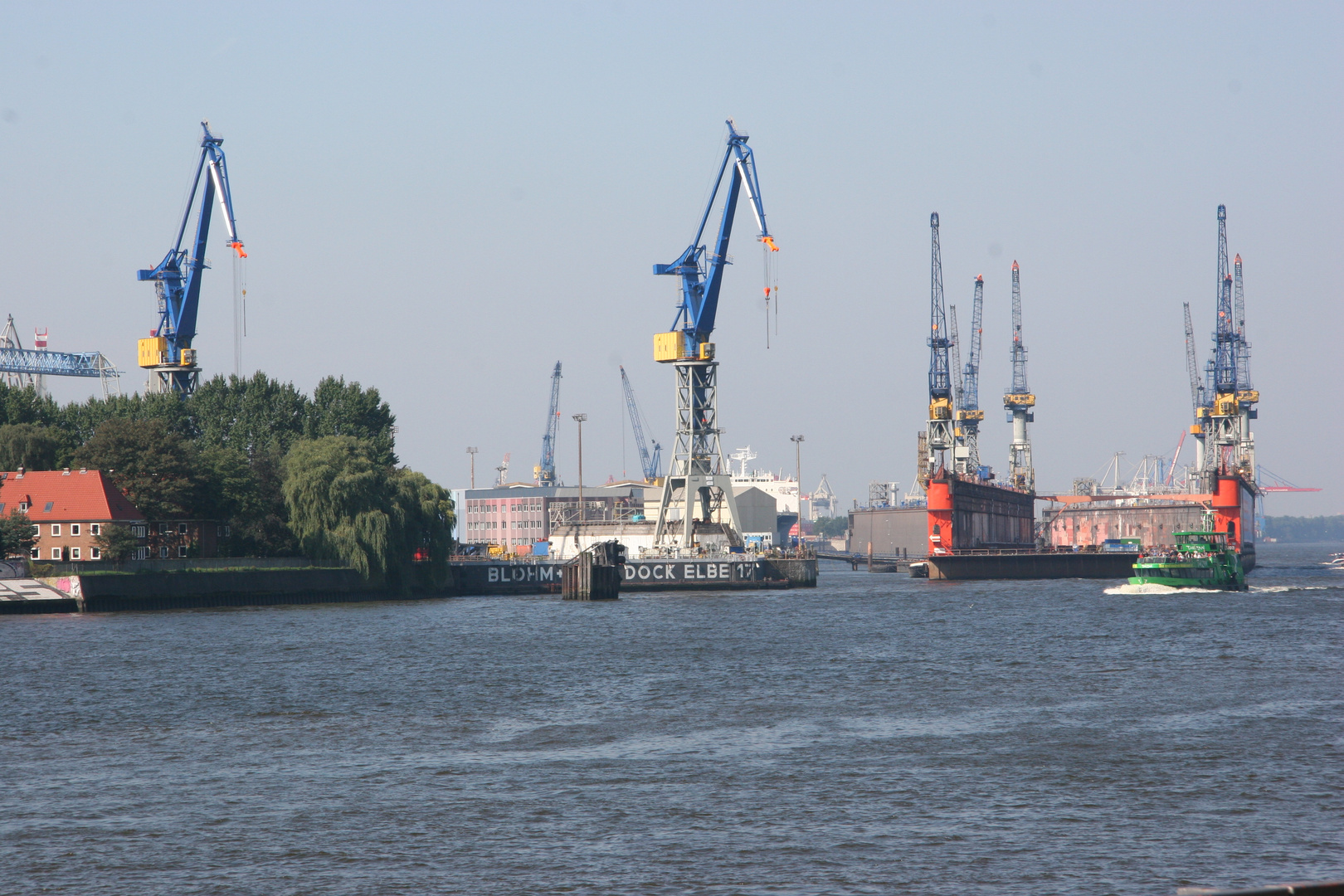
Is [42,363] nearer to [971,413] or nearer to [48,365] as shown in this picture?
[48,365]

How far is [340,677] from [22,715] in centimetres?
1002

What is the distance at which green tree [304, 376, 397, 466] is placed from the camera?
9819 cm

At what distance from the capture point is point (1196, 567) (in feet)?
278

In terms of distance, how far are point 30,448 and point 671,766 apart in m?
69.1

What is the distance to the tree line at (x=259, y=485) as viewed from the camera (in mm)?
79875

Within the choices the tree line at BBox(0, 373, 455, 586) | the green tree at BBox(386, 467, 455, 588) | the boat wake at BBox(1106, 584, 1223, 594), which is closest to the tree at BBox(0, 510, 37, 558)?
the tree line at BBox(0, 373, 455, 586)

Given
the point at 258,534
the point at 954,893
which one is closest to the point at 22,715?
the point at 954,893

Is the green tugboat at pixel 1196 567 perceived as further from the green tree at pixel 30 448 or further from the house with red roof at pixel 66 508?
the green tree at pixel 30 448

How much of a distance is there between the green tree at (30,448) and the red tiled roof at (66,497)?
5.77m

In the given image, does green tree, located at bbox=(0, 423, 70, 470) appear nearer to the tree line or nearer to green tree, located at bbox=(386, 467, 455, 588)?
the tree line

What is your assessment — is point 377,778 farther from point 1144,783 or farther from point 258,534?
point 258,534

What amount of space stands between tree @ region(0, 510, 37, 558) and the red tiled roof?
251cm

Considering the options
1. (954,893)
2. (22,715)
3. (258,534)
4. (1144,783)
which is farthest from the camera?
(258,534)

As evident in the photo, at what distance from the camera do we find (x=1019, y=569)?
406 feet
